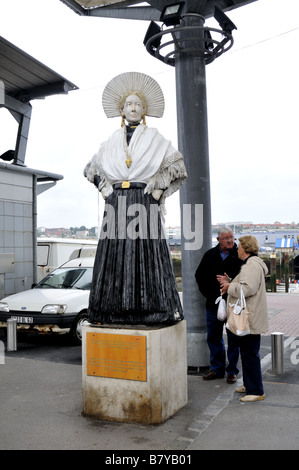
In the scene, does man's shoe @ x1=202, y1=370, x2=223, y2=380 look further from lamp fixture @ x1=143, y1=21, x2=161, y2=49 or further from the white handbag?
lamp fixture @ x1=143, y1=21, x2=161, y2=49

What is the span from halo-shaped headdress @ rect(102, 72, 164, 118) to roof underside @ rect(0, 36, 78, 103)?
17.8ft

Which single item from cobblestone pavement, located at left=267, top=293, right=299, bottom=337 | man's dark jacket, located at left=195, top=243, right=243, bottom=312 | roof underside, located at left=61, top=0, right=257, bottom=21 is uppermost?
roof underside, located at left=61, top=0, right=257, bottom=21

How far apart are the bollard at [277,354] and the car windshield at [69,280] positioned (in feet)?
14.3

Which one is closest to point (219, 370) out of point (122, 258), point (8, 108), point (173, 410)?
point (173, 410)

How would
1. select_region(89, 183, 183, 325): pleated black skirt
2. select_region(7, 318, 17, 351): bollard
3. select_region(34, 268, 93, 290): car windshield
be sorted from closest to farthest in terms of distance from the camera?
select_region(89, 183, 183, 325): pleated black skirt, select_region(7, 318, 17, 351): bollard, select_region(34, 268, 93, 290): car windshield

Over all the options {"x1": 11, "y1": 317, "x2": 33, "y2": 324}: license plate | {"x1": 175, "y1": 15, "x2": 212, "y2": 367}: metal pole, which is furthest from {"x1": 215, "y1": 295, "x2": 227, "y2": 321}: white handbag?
{"x1": 11, "y1": 317, "x2": 33, "y2": 324}: license plate

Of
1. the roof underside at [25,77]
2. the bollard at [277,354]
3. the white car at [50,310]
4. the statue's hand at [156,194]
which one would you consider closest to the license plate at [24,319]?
the white car at [50,310]

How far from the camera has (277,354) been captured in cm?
622

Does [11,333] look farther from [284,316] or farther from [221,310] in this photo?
[284,316]

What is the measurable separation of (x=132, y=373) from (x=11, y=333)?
437 centimetres

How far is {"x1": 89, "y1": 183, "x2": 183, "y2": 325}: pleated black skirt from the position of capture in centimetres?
446

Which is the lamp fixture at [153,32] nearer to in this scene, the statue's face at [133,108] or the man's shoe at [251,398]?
the statue's face at [133,108]

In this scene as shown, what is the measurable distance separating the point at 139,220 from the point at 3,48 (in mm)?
6725
